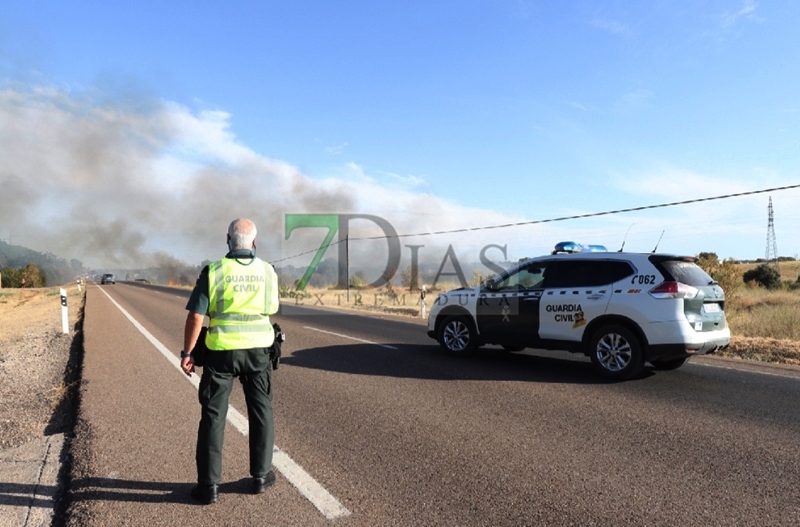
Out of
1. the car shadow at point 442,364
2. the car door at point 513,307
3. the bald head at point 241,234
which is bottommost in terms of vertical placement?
the car shadow at point 442,364

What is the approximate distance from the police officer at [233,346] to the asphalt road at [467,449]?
0.88 feet

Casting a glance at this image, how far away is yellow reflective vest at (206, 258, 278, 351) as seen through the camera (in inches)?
143

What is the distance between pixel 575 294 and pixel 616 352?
1001 millimetres

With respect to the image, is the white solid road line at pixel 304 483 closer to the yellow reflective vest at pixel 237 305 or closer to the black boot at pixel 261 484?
the black boot at pixel 261 484

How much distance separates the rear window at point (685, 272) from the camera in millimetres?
7281

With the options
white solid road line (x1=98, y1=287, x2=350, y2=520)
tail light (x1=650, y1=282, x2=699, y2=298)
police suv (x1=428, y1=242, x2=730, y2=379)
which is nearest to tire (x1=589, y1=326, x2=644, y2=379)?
police suv (x1=428, y1=242, x2=730, y2=379)

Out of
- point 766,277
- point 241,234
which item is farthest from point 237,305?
point 766,277

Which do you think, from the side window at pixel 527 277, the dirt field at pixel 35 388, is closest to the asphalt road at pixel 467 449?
the dirt field at pixel 35 388

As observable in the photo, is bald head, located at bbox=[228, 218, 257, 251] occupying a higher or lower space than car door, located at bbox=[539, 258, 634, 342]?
higher

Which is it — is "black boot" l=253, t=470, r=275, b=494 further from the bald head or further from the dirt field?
the dirt field

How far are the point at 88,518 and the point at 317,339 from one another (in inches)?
351

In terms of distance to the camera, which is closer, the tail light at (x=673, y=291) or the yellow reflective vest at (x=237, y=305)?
the yellow reflective vest at (x=237, y=305)

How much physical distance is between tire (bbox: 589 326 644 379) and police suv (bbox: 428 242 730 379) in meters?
0.01

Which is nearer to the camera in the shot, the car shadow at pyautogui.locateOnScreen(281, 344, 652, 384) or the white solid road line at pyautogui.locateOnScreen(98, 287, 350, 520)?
the white solid road line at pyautogui.locateOnScreen(98, 287, 350, 520)
